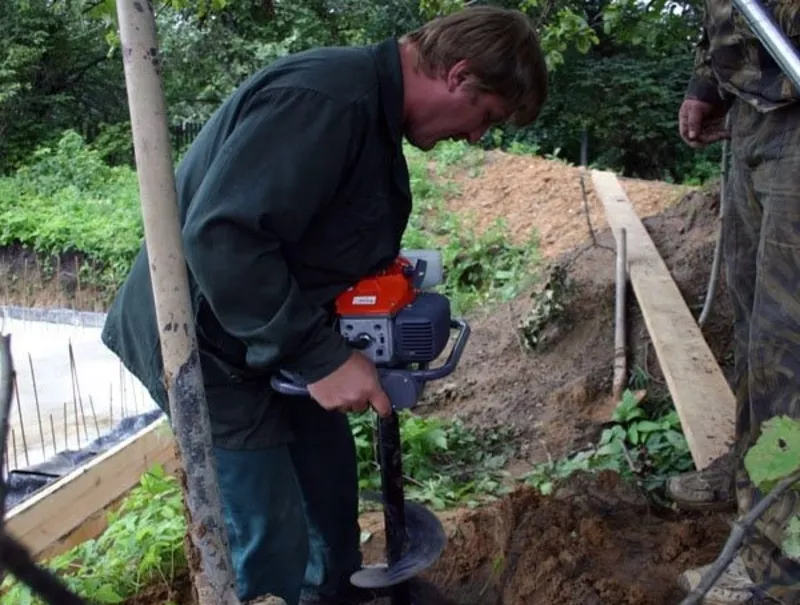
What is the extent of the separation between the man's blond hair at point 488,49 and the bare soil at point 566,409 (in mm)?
1470

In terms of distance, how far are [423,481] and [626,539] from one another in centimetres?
118

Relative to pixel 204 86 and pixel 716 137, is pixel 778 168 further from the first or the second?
pixel 204 86

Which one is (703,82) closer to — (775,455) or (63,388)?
(775,455)

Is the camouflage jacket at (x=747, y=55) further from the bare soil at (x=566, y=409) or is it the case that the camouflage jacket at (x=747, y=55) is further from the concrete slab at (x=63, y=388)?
the concrete slab at (x=63, y=388)

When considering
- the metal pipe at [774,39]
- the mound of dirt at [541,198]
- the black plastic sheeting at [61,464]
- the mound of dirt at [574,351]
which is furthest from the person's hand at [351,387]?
the mound of dirt at [541,198]

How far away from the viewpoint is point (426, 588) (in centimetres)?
289

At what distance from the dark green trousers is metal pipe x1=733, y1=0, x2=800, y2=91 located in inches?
59.3

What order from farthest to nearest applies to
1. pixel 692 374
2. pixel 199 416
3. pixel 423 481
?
pixel 423 481 < pixel 692 374 < pixel 199 416

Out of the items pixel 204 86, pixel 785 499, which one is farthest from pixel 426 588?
pixel 204 86

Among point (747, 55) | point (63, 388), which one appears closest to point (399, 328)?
point (747, 55)

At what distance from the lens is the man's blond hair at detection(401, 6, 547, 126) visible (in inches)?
79.5

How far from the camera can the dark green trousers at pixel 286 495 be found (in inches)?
90.7

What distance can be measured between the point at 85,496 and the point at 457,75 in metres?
2.49

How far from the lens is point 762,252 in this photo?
7.00 ft
